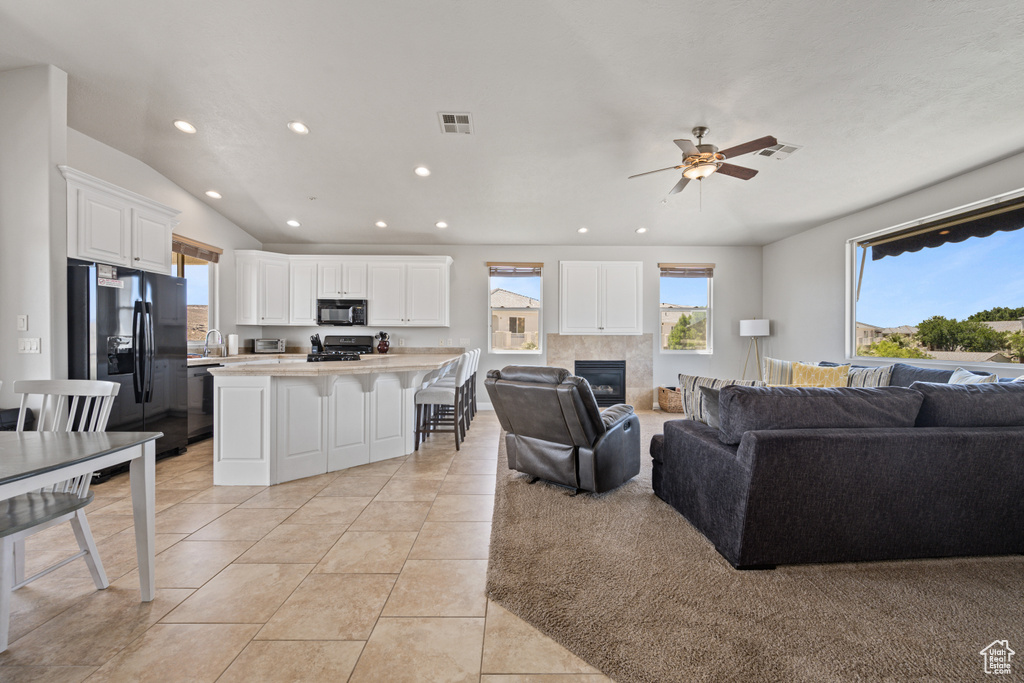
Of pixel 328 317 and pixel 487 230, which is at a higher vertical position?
pixel 487 230

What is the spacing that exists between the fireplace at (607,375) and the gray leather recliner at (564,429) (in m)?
3.16

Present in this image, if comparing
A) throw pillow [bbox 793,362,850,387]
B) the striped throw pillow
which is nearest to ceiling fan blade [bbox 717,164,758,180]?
the striped throw pillow

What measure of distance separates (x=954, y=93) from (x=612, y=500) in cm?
365

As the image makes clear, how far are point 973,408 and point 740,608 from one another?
1525 millimetres

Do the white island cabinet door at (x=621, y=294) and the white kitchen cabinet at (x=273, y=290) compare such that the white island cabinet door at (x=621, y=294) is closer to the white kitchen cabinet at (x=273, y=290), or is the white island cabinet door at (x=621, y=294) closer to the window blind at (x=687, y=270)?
the window blind at (x=687, y=270)

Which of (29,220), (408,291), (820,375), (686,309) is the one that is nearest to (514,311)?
(408,291)

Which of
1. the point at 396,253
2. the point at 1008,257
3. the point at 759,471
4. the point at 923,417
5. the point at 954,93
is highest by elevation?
the point at 954,93

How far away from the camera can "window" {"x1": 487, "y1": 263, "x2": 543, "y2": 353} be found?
620cm

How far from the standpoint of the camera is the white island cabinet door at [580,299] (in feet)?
20.0

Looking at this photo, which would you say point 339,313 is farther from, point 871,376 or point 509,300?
point 871,376

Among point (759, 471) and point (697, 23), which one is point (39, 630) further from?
point (697, 23)

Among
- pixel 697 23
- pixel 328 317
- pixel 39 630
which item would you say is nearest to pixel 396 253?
pixel 328 317

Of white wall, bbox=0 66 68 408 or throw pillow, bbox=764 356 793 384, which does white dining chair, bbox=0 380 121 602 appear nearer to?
white wall, bbox=0 66 68 408

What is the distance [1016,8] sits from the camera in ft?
7.03
